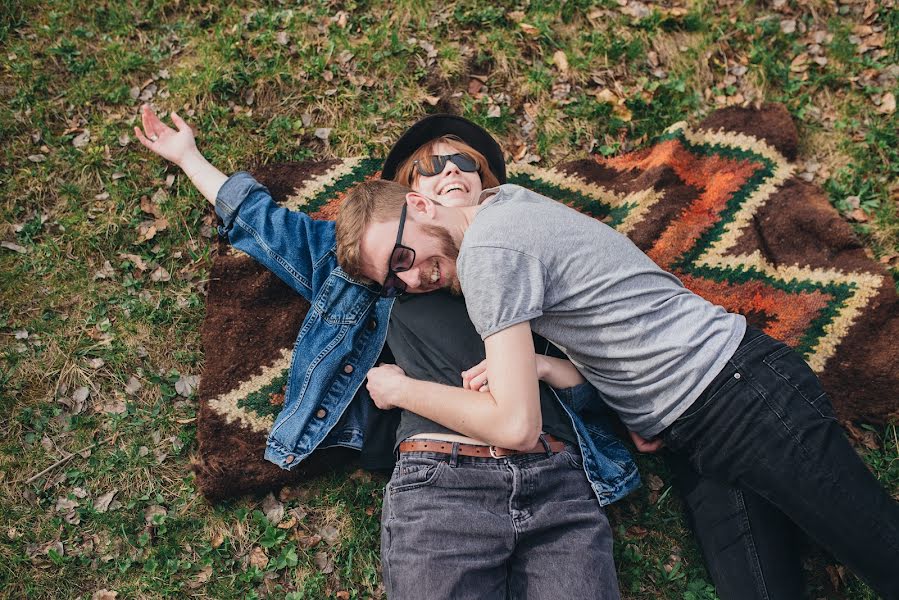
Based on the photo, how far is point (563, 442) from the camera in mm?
3656

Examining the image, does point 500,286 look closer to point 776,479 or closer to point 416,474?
point 416,474

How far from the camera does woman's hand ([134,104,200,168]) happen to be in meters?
4.70

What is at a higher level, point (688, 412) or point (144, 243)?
point (688, 412)

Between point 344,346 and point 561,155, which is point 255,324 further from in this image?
point 561,155

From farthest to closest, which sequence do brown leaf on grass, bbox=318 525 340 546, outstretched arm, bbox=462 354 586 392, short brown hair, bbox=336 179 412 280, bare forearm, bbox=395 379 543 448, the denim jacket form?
brown leaf on grass, bbox=318 525 340 546 < the denim jacket < outstretched arm, bbox=462 354 586 392 < short brown hair, bbox=336 179 412 280 < bare forearm, bbox=395 379 543 448

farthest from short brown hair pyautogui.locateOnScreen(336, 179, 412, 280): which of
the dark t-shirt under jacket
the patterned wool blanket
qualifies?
the patterned wool blanket

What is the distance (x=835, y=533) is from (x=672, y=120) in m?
3.46

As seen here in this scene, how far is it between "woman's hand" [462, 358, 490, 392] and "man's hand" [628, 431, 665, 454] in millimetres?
1131

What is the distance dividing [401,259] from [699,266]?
2.52 metres

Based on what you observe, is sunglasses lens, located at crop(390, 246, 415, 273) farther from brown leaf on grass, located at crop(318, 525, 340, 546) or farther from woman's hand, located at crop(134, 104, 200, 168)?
woman's hand, located at crop(134, 104, 200, 168)

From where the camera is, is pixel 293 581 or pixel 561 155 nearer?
pixel 293 581

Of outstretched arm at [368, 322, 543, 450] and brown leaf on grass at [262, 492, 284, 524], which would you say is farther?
brown leaf on grass at [262, 492, 284, 524]

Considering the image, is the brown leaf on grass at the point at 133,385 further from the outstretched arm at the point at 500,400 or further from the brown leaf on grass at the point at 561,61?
the brown leaf on grass at the point at 561,61

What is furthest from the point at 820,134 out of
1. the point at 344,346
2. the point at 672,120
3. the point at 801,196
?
the point at 344,346
